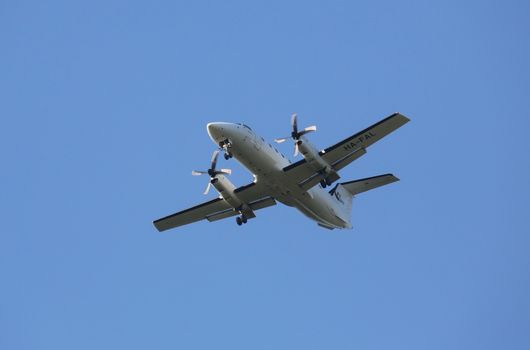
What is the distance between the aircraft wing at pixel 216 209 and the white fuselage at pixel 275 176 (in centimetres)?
73

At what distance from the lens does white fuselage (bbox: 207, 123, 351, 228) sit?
32156 mm

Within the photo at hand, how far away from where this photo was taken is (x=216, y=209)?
3678cm

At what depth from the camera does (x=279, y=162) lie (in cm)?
3362

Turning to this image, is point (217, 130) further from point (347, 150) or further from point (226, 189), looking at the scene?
point (347, 150)

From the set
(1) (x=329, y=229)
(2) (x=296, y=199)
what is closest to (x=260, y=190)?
(2) (x=296, y=199)

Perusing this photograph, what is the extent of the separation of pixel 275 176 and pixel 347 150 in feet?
10.4

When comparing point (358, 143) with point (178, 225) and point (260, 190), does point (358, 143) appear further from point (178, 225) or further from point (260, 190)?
point (178, 225)

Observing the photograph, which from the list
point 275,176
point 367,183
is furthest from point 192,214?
point 367,183

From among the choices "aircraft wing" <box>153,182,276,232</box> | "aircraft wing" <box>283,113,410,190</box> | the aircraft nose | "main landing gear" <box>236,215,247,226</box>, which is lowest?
"main landing gear" <box>236,215,247,226</box>

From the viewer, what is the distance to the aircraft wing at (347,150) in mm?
31562

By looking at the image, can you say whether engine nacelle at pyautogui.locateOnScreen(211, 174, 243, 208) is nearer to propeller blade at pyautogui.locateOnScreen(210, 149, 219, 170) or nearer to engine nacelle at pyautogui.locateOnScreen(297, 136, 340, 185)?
propeller blade at pyautogui.locateOnScreen(210, 149, 219, 170)

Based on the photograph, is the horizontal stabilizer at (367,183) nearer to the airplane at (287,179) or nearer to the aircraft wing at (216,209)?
the airplane at (287,179)

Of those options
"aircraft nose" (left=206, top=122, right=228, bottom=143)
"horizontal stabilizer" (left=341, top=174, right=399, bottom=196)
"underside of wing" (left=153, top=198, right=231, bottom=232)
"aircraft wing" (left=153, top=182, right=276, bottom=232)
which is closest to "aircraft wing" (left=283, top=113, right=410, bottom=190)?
"aircraft wing" (left=153, top=182, right=276, bottom=232)

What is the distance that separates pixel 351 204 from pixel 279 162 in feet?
19.0
